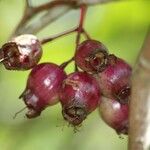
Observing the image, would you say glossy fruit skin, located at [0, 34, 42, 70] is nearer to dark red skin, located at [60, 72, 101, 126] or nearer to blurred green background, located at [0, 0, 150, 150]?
dark red skin, located at [60, 72, 101, 126]

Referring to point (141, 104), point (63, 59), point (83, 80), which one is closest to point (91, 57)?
point (83, 80)

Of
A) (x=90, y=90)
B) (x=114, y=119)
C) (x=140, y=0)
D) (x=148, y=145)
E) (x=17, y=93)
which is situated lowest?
(x=17, y=93)

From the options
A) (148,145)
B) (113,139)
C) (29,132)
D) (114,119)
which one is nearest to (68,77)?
(114,119)

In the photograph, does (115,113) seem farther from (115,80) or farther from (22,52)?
(22,52)

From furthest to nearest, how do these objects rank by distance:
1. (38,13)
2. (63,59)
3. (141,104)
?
(63,59) < (38,13) < (141,104)

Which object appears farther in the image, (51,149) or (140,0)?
(51,149)

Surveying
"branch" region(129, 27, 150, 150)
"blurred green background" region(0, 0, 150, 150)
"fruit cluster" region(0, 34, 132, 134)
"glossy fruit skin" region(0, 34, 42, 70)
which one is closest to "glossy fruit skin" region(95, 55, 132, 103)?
"fruit cluster" region(0, 34, 132, 134)

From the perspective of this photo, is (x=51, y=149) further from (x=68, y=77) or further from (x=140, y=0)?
(x=68, y=77)

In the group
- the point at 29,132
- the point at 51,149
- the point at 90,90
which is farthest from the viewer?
the point at 51,149
